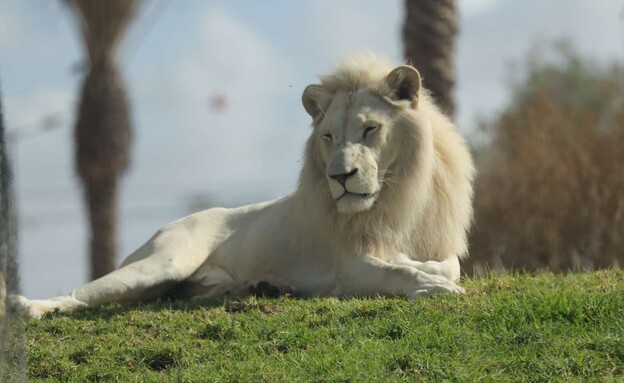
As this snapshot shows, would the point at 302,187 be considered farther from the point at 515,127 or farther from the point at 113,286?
the point at 515,127

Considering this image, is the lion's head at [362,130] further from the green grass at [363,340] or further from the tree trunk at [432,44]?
the tree trunk at [432,44]

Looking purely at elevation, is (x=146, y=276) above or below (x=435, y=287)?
below

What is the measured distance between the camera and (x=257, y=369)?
6258mm

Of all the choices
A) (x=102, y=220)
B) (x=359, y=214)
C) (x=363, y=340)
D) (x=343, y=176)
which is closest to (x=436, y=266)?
(x=359, y=214)

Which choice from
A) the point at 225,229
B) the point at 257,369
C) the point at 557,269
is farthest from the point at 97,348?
the point at 557,269

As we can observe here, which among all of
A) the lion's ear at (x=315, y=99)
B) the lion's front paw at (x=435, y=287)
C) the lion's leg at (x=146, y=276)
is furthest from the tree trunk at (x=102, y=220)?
the lion's front paw at (x=435, y=287)

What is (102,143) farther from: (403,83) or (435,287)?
(435,287)

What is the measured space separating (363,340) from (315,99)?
8.42 ft

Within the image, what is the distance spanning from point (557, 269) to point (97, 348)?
46.5 feet

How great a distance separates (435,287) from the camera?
741cm

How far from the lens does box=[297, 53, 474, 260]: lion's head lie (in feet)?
26.3

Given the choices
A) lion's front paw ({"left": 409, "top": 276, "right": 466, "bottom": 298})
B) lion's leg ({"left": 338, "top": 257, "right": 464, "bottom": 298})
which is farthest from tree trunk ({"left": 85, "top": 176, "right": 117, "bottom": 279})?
lion's front paw ({"left": 409, "top": 276, "right": 466, "bottom": 298})

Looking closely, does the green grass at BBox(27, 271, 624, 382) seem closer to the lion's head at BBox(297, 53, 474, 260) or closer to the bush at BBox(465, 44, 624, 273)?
the lion's head at BBox(297, 53, 474, 260)

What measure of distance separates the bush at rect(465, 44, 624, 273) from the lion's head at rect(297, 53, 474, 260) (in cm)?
1128
